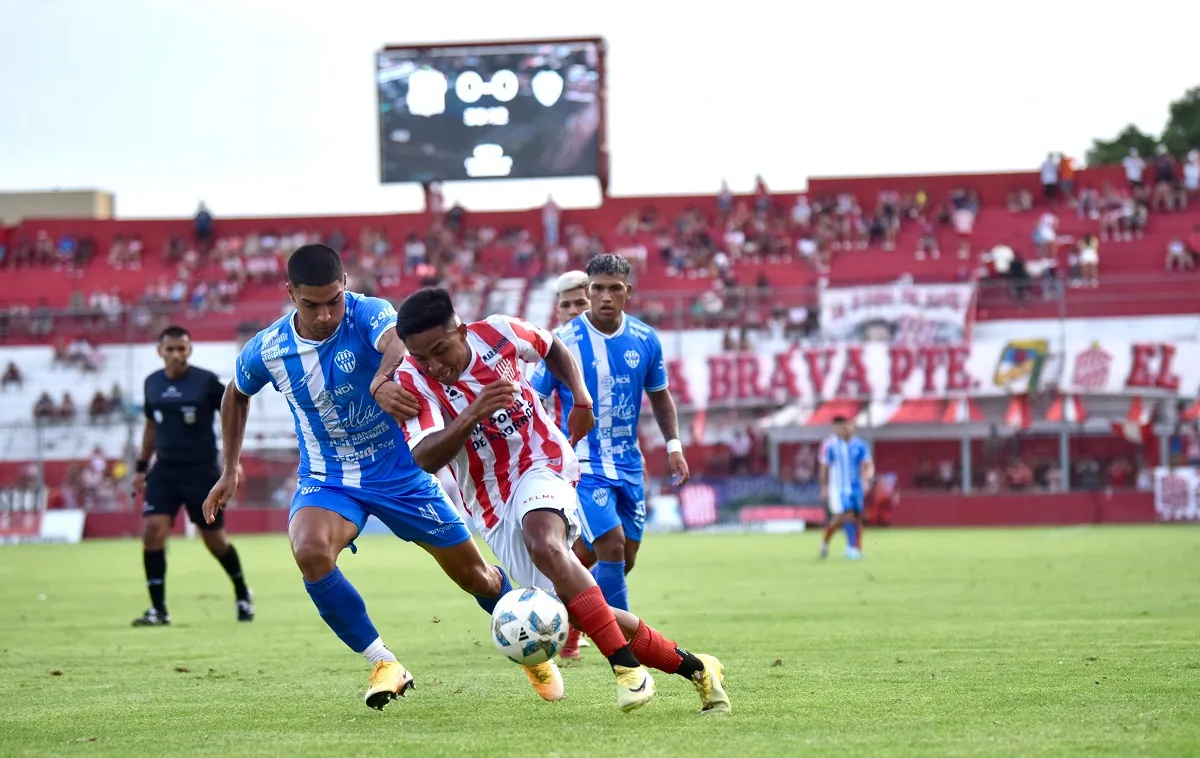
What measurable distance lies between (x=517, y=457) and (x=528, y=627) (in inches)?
31.7

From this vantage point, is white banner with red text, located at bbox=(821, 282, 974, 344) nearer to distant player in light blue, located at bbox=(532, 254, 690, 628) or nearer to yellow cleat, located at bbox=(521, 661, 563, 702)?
distant player in light blue, located at bbox=(532, 254, 690, 628)

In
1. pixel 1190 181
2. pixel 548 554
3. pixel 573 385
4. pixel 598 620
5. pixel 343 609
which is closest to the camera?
pixel 598 620

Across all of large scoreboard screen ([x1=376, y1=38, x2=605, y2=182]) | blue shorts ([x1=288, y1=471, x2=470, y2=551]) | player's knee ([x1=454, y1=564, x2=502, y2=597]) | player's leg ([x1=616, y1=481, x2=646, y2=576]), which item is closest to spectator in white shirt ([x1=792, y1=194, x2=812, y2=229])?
large scoreboard screen ([x1=376, y1=38, x2=605, y2=182])

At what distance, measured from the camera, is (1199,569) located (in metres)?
17.6

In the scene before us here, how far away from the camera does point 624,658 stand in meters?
6.69

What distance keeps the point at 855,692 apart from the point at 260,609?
8.64 m

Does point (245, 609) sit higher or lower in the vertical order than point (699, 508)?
higher

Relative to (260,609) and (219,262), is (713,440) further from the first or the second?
(260,609)

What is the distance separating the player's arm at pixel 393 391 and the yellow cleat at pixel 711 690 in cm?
169

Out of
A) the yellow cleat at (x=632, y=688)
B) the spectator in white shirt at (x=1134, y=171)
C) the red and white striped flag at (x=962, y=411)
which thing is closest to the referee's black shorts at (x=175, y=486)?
the yellow cleat at (x=632, y=688)

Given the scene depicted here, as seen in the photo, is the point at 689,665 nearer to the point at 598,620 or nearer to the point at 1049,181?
the point at 598,620

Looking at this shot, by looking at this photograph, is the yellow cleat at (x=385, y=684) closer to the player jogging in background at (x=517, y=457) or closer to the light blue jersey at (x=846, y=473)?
the player jogging in background at (x=517, y=457)

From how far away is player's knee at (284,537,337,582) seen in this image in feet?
24.0

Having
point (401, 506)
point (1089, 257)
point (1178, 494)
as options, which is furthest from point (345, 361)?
point (1089, 257)
